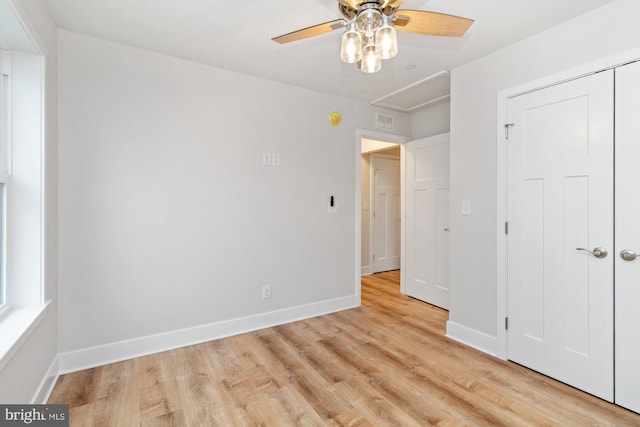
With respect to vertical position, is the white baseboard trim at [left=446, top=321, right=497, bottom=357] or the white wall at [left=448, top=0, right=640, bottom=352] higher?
the white wall at [left=448, top=0, right=640, bottom=352]

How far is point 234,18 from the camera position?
6.75 feet

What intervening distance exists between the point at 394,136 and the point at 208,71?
2330 mm

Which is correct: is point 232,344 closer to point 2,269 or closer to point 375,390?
point 375,390

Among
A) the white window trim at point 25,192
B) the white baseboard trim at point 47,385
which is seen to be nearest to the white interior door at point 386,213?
the white baseboard trim at point 47,385

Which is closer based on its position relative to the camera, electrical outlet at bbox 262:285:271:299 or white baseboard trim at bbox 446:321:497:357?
white baseboard trim at bbox 446:321:497:357

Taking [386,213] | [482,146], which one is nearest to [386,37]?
[482,146]

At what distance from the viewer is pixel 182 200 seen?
8.66 feet


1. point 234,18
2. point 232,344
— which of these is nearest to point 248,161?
point 234,18

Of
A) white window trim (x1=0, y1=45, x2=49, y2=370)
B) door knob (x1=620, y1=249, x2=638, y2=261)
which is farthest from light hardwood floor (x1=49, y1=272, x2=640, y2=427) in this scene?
door knob (x1=620, y1=249, x2=638, y2=261)

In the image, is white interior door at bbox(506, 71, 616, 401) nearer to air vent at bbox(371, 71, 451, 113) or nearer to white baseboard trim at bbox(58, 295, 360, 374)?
air vent at bbox(371, 71, 451, 113)

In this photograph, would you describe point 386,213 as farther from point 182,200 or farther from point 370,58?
point 370,58

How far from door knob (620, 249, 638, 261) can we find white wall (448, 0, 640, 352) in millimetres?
781

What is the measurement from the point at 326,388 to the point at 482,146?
2.26 metres

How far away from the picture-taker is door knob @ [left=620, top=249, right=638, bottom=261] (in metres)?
1.79
